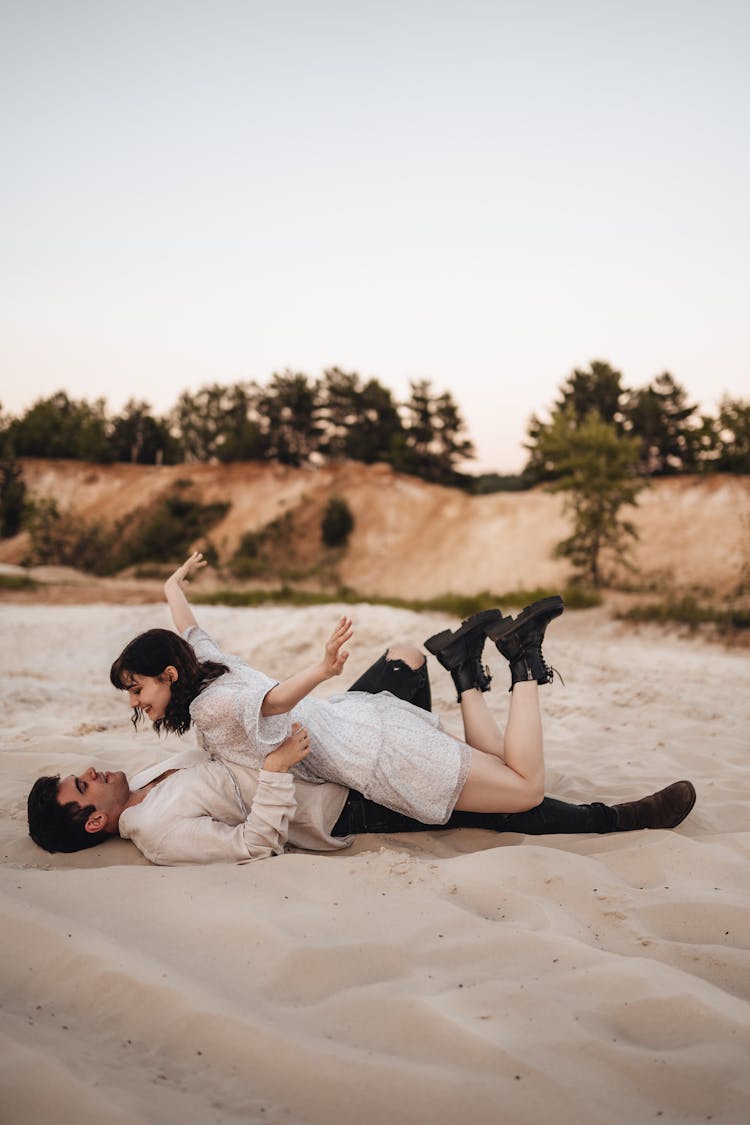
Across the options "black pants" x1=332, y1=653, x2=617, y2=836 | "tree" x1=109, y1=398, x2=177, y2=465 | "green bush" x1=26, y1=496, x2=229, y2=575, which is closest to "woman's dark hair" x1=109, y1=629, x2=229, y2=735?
"black pants" x1=332, y1=653, x2=617, y2=836

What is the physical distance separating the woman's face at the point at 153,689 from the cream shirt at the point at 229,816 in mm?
344

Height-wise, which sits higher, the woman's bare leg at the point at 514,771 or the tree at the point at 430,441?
the tree at the point at 430,441

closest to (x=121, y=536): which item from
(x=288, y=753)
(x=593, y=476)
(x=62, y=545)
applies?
(x=62, y=545)

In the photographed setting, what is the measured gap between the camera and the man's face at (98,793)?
305 centimetres

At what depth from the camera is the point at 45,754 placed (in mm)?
4398

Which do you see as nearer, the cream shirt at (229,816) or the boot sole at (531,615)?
the cream shirt at (229,816)

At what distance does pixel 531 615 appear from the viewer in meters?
3.32

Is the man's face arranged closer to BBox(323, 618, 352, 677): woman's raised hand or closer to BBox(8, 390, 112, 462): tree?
BBox(323, 618, 352, 677): woman's raised hand

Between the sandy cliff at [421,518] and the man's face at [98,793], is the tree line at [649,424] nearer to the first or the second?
the sandy cliff at [421,518]

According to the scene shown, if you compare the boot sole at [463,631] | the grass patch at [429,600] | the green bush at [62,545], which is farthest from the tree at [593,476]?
the green bush at [62,545]

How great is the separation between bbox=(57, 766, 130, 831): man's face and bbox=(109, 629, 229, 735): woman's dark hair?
37cm

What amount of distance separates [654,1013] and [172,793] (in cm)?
181

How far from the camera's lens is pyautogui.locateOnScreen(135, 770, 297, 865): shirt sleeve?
110 inches

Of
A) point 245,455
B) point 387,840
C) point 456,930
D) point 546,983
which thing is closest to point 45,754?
point 387,840
